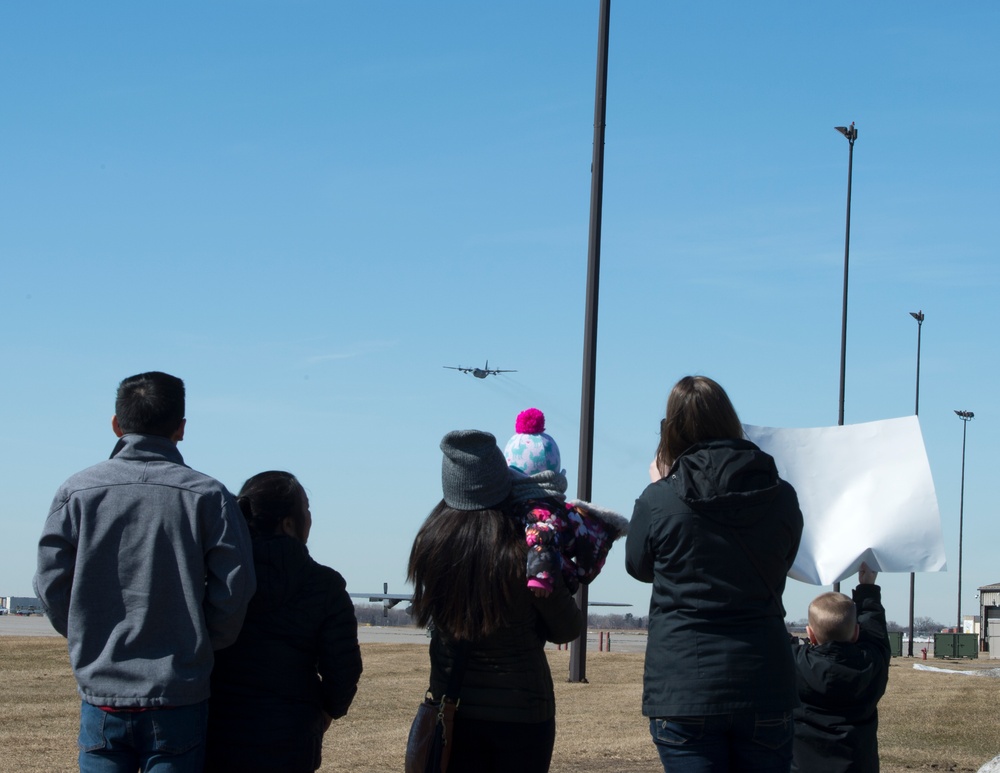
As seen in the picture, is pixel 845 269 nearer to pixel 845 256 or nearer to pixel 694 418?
pixel 845 256

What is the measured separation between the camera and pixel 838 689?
15.2 ft

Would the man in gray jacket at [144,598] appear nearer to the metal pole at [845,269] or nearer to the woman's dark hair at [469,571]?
the woman's dark hair at [469,571]

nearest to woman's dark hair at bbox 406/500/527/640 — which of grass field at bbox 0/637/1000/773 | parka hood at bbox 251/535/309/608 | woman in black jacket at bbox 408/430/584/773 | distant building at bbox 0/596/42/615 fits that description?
woman in black jacket at bbox 408/430/584/773

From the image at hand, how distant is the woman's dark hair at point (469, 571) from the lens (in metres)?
3.85

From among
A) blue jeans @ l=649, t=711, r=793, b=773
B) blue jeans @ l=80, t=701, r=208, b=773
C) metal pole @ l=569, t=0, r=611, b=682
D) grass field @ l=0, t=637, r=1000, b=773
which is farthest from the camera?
metal pole @ l=569, t=0, r=611, b=682

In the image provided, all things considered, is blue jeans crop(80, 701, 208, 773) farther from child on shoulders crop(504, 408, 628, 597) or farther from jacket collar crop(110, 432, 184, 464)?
child on shoulders crop(504, 408, 628, 597)

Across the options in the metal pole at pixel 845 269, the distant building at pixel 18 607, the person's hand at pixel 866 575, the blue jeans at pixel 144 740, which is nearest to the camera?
the blue jeans at pixel 144 740

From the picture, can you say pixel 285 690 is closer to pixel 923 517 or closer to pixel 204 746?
pixel 204 746

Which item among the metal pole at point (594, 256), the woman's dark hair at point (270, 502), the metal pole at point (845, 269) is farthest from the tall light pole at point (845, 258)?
the woman's dark hair at point (270, 502)

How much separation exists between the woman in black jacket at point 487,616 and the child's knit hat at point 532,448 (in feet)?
0.40

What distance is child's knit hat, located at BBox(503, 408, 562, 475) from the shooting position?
4105 millimetres

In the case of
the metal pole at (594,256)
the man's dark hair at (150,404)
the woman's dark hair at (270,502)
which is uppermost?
the metal pole at (594,256)

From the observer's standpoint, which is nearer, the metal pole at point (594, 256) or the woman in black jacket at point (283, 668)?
the woman in black jacket at point (283, 668)

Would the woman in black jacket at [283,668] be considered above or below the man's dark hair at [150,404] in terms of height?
below
